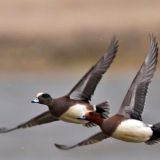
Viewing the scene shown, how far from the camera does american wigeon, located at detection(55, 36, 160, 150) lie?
478 inches

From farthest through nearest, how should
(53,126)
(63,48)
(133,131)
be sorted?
(63,48), (53,126), (133,131)

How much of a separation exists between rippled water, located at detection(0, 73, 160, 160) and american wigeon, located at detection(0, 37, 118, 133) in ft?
7.41

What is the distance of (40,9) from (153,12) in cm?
215

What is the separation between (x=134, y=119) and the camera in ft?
40.3

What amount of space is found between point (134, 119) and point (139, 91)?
14.7 inches

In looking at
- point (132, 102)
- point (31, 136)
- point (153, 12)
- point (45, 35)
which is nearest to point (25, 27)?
→ point (45, 35)

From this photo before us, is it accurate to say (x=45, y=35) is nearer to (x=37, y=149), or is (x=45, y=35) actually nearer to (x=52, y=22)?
(x=52, y=22)

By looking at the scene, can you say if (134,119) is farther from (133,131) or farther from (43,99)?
(43,99)

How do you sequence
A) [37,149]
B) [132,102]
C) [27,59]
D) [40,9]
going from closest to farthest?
[132,102]
[37,149]
[27,59]
[40,9]

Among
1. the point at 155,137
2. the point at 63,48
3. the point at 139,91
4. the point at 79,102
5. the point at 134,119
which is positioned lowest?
the point at 155,137

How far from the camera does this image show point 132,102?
12.5m

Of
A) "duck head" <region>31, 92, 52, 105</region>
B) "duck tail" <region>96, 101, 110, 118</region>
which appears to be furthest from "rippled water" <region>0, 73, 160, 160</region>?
"duck tail" <region>96, 101, 110, 118</region>

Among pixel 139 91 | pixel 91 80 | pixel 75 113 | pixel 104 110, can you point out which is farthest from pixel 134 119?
pixel 91 80

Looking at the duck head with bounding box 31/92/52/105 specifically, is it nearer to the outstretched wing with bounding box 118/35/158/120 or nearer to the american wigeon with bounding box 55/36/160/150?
the american wigeon with bounding box 55/36/160/150
